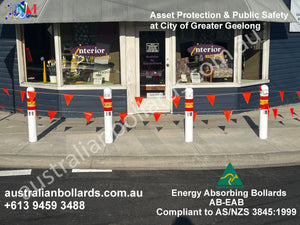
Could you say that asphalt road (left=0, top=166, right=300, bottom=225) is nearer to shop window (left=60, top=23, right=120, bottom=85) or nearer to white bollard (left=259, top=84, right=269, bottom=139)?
white bollard (left=259, top=84, right=269, bottom=139)

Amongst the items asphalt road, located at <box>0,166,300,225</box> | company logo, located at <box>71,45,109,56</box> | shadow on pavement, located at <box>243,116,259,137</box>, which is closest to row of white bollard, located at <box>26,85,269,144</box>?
shadow on pavement, located at <box>243,116,259,137</box>

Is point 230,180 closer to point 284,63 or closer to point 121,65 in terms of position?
point 121,65

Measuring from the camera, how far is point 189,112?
8.41m

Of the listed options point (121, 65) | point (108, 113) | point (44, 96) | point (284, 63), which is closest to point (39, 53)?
point (44, 96)

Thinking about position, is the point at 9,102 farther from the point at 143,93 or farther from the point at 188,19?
the point at 188,19

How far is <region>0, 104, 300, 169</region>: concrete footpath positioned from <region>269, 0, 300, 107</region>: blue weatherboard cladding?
209 centimetres

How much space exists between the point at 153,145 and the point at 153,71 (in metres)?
3.48

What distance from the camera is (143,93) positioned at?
451 inches

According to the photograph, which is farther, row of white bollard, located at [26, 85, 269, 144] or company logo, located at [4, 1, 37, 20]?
company logo, located at [4, 1, 37, 20]

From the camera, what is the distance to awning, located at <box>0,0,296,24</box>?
399 inches

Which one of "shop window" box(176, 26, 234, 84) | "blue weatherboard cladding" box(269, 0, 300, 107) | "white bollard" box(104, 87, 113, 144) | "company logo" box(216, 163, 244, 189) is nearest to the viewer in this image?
"company logo" box(216, 163, 244, 189)

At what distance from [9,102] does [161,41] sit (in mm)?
4856

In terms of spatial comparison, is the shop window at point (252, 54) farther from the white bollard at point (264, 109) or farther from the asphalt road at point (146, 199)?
the asphalt road at point (146, 199)

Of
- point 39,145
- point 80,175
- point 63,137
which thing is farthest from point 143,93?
point 80,175
